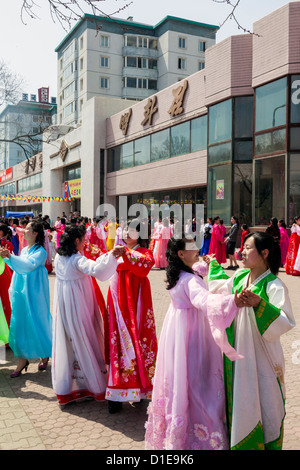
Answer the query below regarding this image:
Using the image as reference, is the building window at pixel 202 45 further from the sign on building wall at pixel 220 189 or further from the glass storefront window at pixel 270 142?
the glass storefront window at pixel 270 142

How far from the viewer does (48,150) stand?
4241 cm

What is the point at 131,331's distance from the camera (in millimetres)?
3738

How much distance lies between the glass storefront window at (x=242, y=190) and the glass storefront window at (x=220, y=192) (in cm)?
24

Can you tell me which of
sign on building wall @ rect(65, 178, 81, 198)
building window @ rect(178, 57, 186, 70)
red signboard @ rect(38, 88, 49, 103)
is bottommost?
sign on building wall @ rect(65, 178, 81, 198)

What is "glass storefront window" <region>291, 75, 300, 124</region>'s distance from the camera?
1449cm

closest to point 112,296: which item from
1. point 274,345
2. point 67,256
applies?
point 67,256

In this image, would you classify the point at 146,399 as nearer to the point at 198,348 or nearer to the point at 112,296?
the point at 112,296

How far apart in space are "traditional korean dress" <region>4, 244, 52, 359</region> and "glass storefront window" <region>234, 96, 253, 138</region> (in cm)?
1396

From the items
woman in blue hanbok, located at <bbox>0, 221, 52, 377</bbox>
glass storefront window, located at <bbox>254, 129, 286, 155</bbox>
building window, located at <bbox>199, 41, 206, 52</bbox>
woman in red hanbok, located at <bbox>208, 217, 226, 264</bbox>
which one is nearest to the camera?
woman in blue hanbok, located at <bbox>0, 221, 52, 377</bbox>

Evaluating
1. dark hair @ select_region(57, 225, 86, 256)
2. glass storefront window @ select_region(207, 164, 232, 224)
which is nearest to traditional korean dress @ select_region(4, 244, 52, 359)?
dark hair @ select_region(57, 225, 86, 256)

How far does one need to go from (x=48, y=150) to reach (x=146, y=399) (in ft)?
134

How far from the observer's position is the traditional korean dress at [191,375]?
2.63 meters

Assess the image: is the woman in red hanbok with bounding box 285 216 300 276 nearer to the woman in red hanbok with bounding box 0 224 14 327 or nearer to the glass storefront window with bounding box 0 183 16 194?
the woman in red hanbok with bounding box 0 224 14 327

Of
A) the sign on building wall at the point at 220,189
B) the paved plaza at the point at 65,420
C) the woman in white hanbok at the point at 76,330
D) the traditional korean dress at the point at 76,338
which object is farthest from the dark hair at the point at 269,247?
the sign on building wall at the point at 220,189
